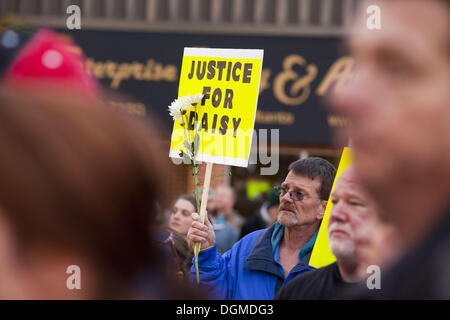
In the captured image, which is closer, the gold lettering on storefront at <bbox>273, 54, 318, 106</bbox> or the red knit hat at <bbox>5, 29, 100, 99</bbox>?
the red knit hat at <bbox>5, 29, 100, 99</bbox>

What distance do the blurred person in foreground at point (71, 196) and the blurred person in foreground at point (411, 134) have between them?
34 cm

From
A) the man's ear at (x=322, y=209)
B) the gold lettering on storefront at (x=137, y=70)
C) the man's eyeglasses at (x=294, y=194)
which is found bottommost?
the man's ear at (x=322, y=209)

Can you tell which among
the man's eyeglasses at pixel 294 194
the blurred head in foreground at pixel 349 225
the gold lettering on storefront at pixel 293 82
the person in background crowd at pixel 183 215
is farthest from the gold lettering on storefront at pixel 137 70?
the blurred head in foreground at pixel 349 225

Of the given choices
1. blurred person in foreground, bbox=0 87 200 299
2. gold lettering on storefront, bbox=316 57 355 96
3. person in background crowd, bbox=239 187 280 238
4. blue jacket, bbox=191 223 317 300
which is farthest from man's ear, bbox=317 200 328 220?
gold lettering on storefront, bbox=316 57 355 96

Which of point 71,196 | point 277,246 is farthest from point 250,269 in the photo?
point 71,196

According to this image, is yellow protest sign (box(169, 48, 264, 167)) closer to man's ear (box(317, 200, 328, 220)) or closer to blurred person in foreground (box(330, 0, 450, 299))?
man's ear (box(317, 200, 328, 220))

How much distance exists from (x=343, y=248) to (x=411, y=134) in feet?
4.23

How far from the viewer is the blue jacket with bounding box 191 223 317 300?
3115 mm

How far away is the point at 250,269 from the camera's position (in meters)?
3.20

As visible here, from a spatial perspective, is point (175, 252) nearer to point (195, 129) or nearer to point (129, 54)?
point (195, 129)

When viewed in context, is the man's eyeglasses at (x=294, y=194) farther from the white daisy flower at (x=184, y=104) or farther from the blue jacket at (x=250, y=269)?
the white daisy flower at (x=184, y=104)

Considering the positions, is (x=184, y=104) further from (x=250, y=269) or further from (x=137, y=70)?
(x=137, y=70)

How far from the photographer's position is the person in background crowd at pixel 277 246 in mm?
3148

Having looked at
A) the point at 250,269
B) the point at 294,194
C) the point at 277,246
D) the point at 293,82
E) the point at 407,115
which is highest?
the point at 293,82
